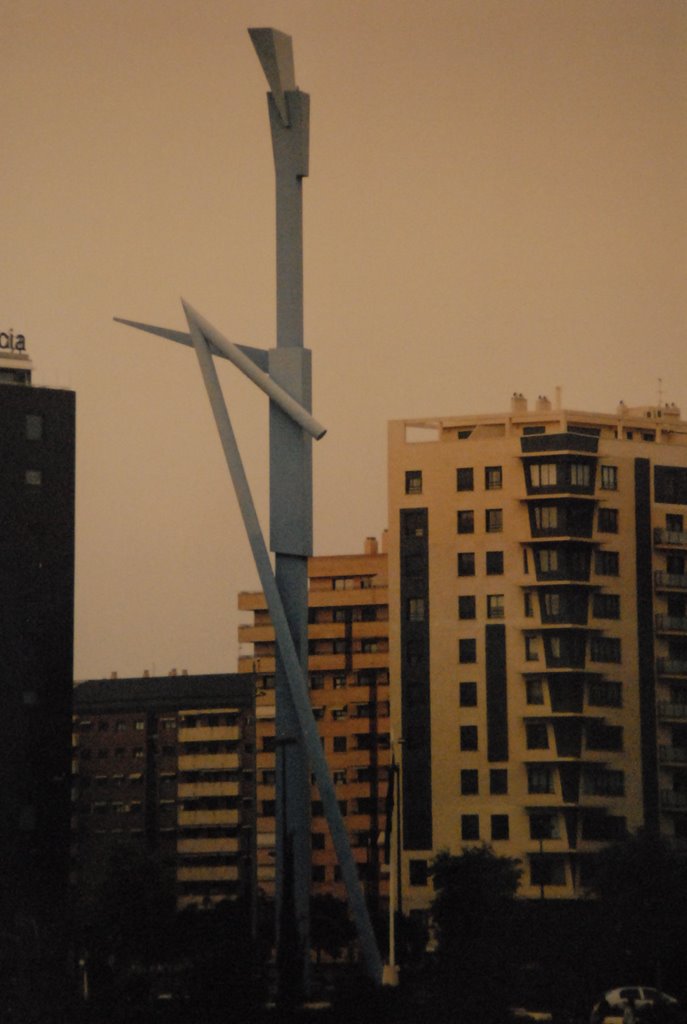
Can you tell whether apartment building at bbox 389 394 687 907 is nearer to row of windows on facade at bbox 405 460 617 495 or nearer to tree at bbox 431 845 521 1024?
row of windows on facade at bbox 405 460 617 495

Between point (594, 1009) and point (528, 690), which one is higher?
point (528, 690)

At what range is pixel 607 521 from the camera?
4284cm

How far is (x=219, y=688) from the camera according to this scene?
55.9 m

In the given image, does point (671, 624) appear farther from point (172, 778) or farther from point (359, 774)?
point (172, 778)

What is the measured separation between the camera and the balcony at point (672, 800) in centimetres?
4134

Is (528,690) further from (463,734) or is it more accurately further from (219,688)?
(219,688)

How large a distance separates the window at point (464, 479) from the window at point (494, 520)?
707 millimetres

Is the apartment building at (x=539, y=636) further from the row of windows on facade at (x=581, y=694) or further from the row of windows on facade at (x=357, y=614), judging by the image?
the row of windows on facade at (x=357, y=614)

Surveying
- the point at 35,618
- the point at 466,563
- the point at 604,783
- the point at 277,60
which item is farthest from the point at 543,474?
the point at 277,60

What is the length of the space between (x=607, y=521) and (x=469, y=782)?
6.22 m

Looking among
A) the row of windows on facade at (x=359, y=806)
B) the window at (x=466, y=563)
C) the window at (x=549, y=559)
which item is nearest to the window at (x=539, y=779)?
the window at (x=549, y=559)

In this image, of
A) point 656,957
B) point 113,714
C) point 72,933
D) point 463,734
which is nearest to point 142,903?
point 72,933

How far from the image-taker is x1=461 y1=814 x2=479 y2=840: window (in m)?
41.9

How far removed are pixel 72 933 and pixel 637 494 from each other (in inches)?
621
